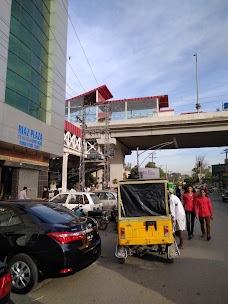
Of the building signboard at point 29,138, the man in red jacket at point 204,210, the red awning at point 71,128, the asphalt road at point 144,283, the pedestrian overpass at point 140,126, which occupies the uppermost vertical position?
the pedestrian overpass at point 140,126

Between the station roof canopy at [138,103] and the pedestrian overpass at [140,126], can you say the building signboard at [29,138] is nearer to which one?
the pedestrian overpass at [140,126]

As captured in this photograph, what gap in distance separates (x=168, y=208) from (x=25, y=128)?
A: 13434 mm

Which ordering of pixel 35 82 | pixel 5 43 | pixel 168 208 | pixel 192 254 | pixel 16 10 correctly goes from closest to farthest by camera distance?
pixel 168 208 < pixel 192 254 < pixel 5 43 < pixel 16 10 < pixel 35 82

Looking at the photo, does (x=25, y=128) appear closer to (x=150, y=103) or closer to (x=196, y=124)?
(x=196, y=124)

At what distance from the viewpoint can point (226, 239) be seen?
9.64 m

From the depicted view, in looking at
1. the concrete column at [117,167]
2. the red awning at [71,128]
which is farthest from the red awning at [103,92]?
the red awning at [71,128]

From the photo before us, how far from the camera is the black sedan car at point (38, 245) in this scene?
16.2 feet

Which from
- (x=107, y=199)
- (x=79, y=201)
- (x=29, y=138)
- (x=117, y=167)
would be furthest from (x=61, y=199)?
(x=117, y=167)

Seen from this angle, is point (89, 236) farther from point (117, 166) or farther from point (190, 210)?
point (117, 166)

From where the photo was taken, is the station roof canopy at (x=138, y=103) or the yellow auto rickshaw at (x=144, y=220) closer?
the yellow auto rickshaw at (x=144, y=220)

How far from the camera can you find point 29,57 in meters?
19.5

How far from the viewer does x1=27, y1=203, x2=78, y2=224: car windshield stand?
5.48m

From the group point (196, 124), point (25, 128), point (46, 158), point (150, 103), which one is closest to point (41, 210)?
point (25, 128)

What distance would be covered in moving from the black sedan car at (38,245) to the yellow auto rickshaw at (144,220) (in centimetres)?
137
